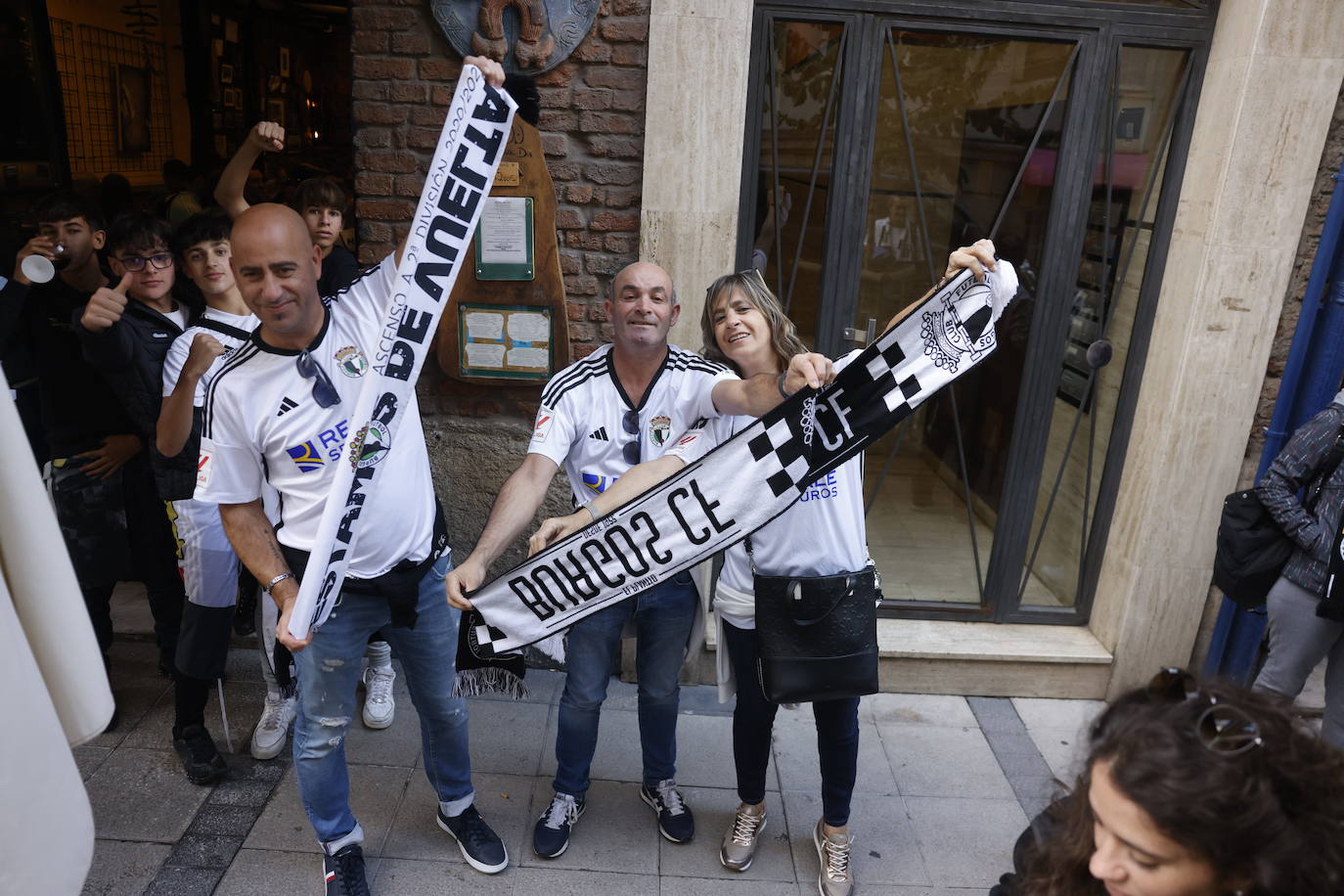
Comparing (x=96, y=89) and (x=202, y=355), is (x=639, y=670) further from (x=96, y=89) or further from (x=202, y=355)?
(x=96, y=89)

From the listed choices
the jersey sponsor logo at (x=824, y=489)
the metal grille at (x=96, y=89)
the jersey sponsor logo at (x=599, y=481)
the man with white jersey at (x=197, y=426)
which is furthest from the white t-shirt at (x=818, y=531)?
the metal grille at (x=96, y=89)

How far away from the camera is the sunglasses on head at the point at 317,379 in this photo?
2.69 m

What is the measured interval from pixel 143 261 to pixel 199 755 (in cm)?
187

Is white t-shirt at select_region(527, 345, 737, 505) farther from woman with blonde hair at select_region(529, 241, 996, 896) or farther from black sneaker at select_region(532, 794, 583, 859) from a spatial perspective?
black sneaker at select_region(532, 794, 583, 859)

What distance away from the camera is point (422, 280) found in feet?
8.26

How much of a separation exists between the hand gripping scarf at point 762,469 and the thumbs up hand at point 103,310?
154 centimetres

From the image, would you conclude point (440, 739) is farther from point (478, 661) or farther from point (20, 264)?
point (20, 264)

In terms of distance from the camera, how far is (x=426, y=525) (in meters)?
3.01

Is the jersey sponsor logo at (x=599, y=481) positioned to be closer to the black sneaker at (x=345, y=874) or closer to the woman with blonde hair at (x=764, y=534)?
the woman with blonde hair at (x=764, y=534)

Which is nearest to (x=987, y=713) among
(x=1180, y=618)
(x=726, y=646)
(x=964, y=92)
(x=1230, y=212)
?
(x=1180, y=618)

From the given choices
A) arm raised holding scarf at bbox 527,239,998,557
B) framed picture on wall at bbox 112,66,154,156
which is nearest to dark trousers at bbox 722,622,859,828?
arm raised holding scarf at bbox 527,239,998,557

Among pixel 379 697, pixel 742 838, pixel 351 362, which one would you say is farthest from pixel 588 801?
pixel 351 362

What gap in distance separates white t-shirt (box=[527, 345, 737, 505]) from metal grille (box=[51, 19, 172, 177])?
498 centimetres

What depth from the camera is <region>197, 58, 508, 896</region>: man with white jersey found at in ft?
8.63
